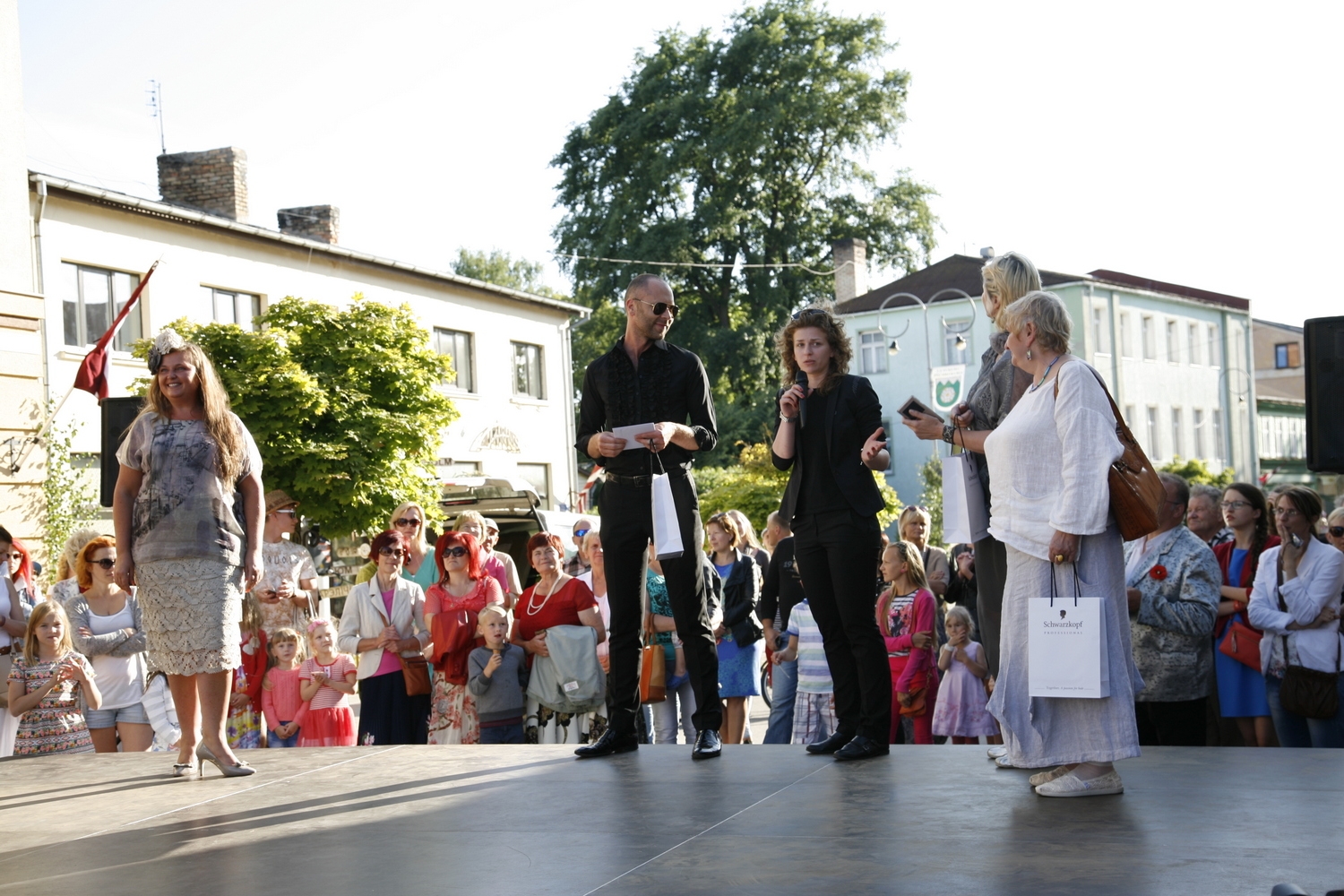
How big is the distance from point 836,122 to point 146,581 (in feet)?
140

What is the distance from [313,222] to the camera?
31656mm

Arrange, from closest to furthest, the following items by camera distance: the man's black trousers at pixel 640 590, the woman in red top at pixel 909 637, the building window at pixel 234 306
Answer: the man's black trousers at pixel 640 590
the woman in red top at pixel 909 637
the building window at pixel 234 306

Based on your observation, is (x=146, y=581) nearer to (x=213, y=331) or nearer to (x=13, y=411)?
(x=13, y=411)

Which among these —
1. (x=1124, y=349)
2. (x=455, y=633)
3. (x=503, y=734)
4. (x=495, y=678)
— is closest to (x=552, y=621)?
(x=495, y=678)

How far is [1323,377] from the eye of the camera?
241 inches

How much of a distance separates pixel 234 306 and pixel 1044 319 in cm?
2471

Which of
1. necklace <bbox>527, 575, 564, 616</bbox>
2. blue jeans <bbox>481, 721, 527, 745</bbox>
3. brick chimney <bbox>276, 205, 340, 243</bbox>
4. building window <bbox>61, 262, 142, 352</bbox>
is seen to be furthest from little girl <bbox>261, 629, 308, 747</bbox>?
brick chimney <bbox>276, 205, 340, 243</bbox>

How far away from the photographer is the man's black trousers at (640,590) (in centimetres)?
601

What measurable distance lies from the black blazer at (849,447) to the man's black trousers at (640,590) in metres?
0.45

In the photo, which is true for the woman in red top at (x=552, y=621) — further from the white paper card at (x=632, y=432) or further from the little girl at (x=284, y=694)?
the white paper card at (x=632, y=432)

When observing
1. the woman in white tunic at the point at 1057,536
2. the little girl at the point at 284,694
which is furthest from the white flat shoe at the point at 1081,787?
the little girl at the point at 284,694

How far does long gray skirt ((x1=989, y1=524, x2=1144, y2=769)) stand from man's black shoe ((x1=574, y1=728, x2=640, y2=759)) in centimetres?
191

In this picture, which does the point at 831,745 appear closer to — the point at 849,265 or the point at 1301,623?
the point at 1301,623

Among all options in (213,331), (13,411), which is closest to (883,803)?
(13,411)
